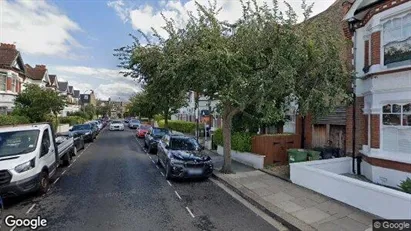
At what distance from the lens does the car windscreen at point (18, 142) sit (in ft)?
28.5

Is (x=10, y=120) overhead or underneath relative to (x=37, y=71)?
underneath

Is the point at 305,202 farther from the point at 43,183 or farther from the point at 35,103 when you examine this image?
the point at 35,103

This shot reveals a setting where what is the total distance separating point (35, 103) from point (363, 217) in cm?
2626

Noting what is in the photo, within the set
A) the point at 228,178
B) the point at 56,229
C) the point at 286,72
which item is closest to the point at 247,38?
the point at 286,72

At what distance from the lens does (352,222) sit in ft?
21.7

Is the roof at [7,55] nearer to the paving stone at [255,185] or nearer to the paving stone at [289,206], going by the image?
the paving stone at [255,185]

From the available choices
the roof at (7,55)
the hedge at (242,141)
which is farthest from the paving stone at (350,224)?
the roof at (7,55)

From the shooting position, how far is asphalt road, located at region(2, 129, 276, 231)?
21.9ft

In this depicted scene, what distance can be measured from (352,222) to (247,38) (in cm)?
622

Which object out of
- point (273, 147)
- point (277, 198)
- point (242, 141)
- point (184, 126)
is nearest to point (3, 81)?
point (184, 126)

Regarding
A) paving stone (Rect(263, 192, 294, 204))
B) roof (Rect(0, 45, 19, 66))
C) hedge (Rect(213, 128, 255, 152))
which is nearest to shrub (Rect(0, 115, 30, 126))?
roof (Rect(0, 45, 19, 66))

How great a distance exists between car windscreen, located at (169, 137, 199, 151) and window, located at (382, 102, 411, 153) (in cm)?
700

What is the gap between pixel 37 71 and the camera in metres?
41.9

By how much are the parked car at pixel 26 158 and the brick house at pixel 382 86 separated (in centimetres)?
1087
